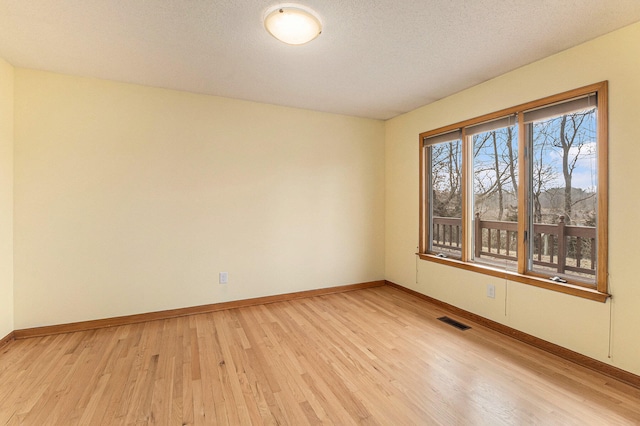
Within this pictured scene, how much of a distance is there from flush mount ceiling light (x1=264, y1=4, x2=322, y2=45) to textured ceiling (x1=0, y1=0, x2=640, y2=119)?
0.06 metres

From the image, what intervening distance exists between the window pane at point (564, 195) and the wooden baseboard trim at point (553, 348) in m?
0.59

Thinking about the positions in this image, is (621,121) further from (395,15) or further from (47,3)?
(47,3)

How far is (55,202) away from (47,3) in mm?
1739

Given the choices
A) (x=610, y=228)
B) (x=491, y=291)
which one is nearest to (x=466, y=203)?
(x=491, y=291)

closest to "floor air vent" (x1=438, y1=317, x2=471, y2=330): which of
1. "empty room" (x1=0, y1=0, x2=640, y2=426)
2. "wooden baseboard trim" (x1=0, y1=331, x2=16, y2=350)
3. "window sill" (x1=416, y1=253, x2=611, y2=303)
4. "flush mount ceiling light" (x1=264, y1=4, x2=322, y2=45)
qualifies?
"empty room" (x1=0, y1=0, x2=640, y2=426)

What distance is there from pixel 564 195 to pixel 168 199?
380 cm

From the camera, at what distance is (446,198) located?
3.50 meters

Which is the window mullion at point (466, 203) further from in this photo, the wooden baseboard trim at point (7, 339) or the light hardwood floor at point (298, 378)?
the wooden baseboard trim at point (7, 339)

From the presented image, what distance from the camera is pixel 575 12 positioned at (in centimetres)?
181

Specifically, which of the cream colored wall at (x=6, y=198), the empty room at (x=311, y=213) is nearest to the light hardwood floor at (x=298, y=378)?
the empty room at (x=311, y=213)

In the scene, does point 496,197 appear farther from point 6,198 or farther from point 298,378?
point 6,198

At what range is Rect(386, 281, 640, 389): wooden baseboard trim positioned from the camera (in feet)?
6.48

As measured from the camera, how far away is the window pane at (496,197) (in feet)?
9.09

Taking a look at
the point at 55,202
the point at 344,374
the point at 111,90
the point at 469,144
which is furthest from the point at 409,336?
the point at 111,90
